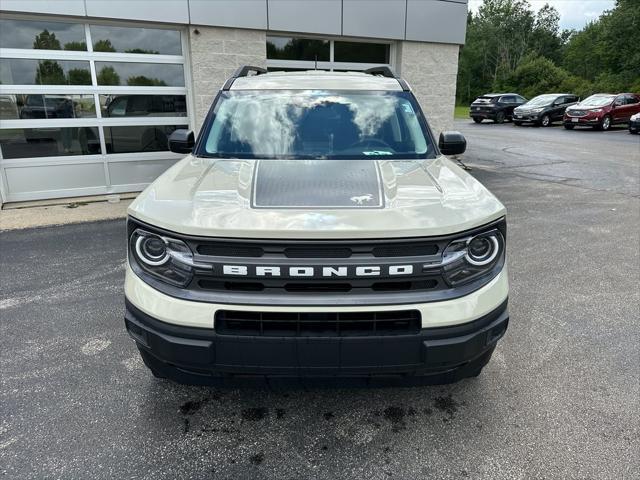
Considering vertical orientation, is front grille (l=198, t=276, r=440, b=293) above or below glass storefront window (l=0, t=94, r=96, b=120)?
below

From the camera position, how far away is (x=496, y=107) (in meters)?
27.8

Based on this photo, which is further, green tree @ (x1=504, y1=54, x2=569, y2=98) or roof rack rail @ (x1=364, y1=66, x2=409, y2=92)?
green tree @ (x1=504, y1=54, x2=569, y2=98)

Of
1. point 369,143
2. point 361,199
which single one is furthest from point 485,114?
point 361,199

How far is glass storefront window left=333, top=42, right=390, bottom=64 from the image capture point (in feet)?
30.5

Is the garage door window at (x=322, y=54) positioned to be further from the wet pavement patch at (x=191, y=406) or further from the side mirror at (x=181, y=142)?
the wet pavement patch at (x=191, y=406)

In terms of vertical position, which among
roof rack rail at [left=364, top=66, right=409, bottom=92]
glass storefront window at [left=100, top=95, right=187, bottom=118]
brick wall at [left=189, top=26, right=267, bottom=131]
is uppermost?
brick wall at [left=189, top=26, right=267, bottom=131]

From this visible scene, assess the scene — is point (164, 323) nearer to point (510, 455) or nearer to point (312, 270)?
point (312, 270)

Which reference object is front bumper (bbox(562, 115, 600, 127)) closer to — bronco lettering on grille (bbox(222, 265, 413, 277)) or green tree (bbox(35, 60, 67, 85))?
green tree (bbox(35, 60, 67, 85))

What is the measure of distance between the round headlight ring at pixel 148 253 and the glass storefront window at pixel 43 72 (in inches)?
264

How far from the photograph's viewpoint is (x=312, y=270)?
201 cm

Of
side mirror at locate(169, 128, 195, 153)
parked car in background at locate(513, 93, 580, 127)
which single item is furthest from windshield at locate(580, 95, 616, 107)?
side mirror at locate(169, 128, 195, 153)

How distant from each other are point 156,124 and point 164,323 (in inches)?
274

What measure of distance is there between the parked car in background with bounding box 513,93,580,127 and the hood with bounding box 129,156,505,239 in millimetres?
25490

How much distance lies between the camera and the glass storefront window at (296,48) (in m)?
8.67
